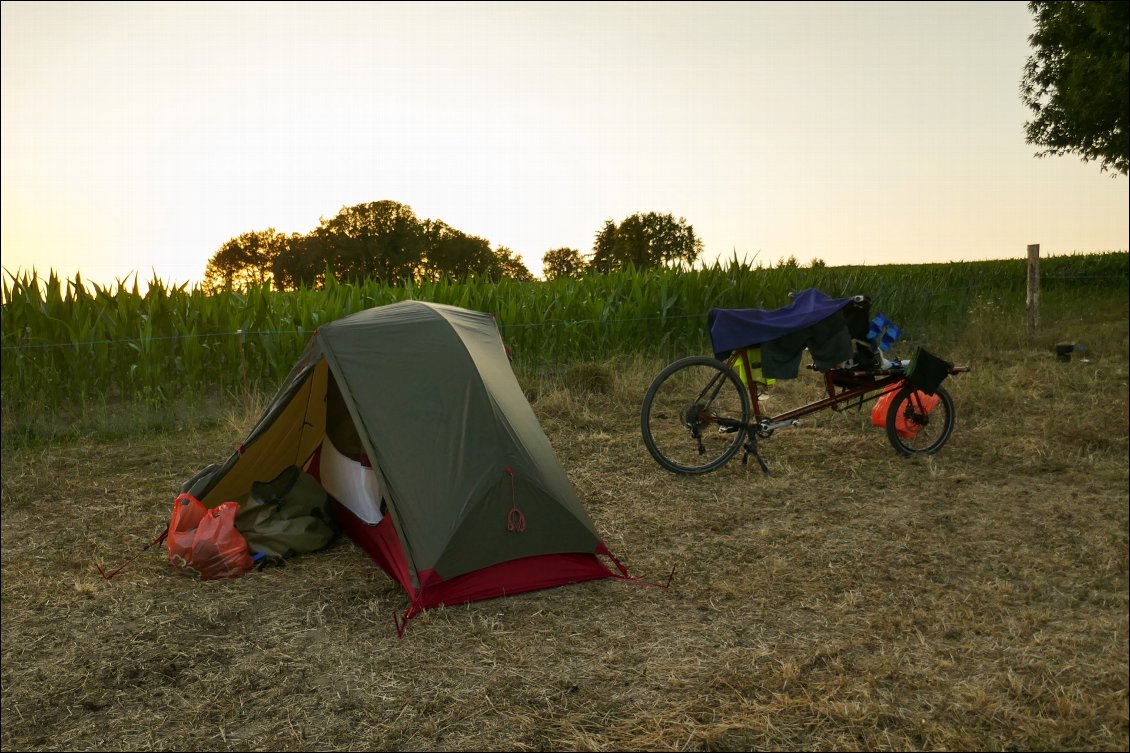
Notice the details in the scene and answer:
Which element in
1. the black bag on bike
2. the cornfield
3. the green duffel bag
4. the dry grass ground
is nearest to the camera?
the dry grass ground

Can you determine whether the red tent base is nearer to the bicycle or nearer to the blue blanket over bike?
the bicycle

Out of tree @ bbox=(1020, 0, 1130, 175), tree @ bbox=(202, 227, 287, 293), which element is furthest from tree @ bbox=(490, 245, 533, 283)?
tree @ bbox=(1020, 0, 1130, 175)

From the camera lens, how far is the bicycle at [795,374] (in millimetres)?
6473

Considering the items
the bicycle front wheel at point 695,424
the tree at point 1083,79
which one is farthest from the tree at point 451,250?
the bicycle front wheel at point 695,424

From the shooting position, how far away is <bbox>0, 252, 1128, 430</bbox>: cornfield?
8719mm

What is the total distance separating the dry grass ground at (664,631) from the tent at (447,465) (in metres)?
0.18

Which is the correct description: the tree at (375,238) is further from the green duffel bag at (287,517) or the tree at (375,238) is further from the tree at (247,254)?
the green duffel bag at (287,517)

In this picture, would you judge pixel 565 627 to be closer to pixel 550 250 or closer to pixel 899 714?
pixel 899 714

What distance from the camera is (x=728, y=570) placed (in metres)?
4.96

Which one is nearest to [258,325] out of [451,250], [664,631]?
[664,631]

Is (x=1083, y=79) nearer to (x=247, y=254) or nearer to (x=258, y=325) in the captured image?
(x=258, y=325)

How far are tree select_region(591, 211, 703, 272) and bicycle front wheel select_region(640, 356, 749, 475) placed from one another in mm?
41155

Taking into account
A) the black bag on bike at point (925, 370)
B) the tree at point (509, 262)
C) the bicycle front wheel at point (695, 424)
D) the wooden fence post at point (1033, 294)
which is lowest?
the bicycle front wheel at point (695, 424)

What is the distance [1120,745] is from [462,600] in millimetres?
2760
